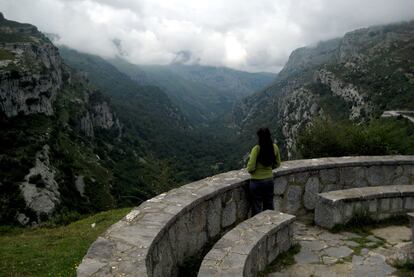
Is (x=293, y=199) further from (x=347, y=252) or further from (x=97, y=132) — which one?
(x=97, y=132)

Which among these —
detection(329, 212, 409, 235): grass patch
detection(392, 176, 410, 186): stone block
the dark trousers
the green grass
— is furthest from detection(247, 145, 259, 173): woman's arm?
detection(392, 176, 410, 186): stone block

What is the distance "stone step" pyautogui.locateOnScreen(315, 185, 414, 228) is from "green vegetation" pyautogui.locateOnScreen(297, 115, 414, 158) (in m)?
3.00

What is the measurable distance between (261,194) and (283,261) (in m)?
1.21

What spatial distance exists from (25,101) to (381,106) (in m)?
75.4

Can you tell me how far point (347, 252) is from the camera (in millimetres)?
6020

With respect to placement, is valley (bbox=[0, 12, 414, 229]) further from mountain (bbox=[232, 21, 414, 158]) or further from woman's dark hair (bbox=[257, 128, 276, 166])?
woman's dark hair (bbox=[257, 128, 276, 166])

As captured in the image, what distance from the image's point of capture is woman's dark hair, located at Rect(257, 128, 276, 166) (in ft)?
21.0

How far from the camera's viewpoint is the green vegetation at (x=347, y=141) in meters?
10.5

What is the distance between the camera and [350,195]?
23.1ft

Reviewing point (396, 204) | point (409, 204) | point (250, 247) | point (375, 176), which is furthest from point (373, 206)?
point (250, 247)

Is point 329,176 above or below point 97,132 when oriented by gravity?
above

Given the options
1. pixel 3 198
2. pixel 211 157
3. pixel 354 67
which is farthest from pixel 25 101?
pixel 211 157

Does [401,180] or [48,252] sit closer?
[48,252]

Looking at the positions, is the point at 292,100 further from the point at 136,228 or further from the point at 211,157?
the point at 136,228
